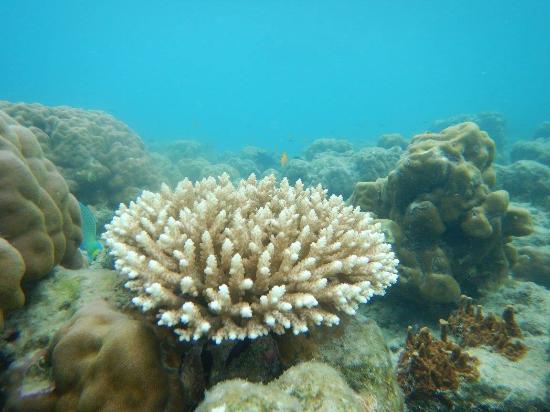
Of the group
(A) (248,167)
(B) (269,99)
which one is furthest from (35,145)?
(B) (269,99)

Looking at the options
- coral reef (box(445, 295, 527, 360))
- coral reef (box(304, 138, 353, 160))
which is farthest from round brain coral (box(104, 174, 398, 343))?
coral reef (box(304, 138, 353, 160))

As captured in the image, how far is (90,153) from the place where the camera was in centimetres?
1012

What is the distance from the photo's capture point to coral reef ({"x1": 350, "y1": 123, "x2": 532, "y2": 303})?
516 cm

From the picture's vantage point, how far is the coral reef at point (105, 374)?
1.99m

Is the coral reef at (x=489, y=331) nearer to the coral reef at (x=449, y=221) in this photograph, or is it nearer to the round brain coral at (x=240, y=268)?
the coral reef at (x=449, y=221)

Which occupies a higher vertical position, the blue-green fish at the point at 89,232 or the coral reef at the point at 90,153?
the blue-green fish at the point at 89,232

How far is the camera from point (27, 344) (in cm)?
238

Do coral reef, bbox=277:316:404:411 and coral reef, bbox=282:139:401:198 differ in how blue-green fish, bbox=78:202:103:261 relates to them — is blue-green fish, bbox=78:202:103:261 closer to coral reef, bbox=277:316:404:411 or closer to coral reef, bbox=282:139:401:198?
coral reef, bbox=277:316:404:411

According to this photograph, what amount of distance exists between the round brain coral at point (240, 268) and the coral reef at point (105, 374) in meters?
0.26

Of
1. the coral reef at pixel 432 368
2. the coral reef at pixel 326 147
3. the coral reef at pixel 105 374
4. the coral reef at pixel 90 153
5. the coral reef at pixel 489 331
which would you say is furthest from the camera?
the coral reef at pixel 326 147

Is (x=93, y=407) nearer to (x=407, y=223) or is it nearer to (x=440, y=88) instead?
(x=407, y=223)

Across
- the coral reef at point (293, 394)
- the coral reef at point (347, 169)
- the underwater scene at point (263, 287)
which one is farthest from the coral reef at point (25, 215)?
the coral reef at point (347, 169)

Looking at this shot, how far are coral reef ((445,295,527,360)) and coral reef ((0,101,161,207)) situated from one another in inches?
394

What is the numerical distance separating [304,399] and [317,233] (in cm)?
166
